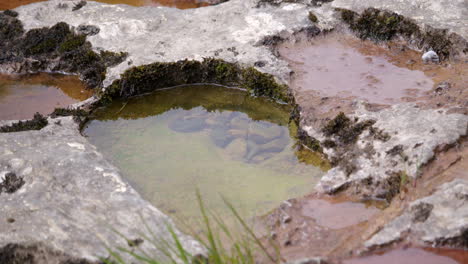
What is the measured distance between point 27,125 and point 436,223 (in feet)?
15.0

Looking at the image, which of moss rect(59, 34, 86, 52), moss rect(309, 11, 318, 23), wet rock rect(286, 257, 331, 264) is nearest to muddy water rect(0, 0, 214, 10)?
moss rect(59, 34, 86, 52)

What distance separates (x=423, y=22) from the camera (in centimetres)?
775

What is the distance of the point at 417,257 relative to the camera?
436cm

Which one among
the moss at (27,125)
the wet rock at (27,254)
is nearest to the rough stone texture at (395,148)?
the wet rock at (27,254)

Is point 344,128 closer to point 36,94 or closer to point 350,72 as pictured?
point 350,72

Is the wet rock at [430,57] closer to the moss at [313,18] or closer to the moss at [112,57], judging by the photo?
the moss at [313,18]

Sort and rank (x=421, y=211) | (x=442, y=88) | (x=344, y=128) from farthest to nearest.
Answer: (x=442, y=88) < (x=344, y=128) < (x=421, y=211)

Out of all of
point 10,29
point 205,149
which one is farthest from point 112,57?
point 205,149

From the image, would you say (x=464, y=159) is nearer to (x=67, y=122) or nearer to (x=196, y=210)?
(x=196, y=210)

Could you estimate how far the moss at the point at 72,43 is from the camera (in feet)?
26.8

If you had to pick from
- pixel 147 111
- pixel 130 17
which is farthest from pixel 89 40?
pixel 147 111

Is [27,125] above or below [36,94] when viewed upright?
above

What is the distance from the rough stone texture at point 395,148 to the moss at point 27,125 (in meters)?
3.31

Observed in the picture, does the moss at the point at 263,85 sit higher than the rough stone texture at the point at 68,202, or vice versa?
the moss at the point at 263,85
